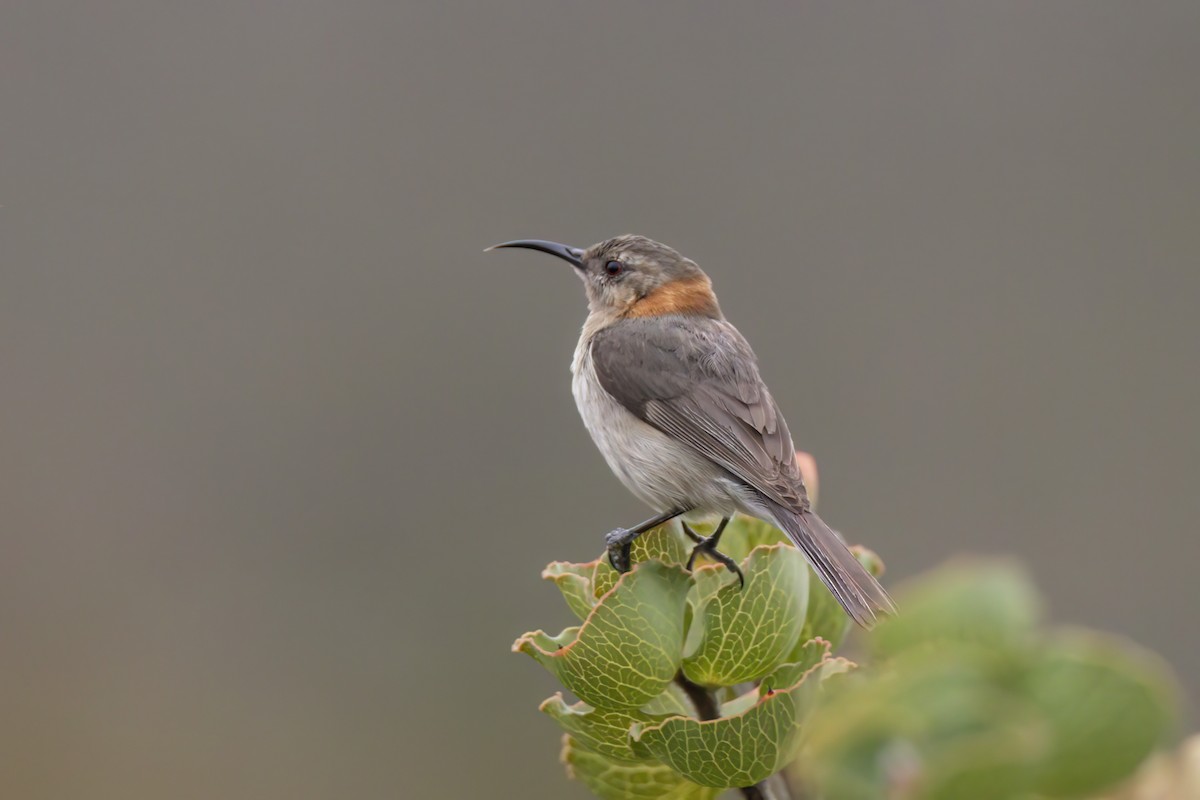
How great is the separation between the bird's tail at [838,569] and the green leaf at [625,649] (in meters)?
0.47

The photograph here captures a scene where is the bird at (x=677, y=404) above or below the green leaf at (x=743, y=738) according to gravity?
above

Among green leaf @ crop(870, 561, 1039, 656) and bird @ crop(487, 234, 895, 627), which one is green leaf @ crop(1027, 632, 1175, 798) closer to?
green leaf @ crop(870, 561, 1039, 656)

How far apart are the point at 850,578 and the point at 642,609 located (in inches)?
41.3

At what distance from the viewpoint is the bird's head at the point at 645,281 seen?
4.03 metres

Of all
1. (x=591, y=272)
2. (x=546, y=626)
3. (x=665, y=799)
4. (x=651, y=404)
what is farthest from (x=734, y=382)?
(x=546, y=626)

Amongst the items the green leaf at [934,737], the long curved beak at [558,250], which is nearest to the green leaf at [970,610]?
the green leaf at [934,737]

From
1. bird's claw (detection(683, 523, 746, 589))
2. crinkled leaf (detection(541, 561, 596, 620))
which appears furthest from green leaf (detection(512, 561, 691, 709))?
bird's claw (detection(683, 523, 746, 589))

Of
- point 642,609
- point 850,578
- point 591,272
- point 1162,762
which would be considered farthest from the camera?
point 591,272

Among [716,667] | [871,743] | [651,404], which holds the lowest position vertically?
[871,743]

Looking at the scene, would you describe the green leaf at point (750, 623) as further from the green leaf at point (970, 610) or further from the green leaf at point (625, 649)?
the green leaf at point (970, 610)

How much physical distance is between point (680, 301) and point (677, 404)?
0.65m

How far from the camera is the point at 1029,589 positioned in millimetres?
430

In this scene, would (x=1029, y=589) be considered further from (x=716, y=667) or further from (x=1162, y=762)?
(x=716, y=667)

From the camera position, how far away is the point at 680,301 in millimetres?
4027
